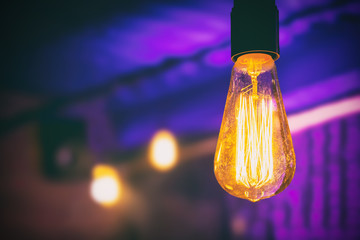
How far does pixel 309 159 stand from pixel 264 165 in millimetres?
381

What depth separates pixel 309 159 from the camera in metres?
0.81

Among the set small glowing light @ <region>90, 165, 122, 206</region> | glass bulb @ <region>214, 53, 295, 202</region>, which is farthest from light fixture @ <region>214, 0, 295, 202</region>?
small glowing light @ <region>90, 165, 122, 206</region>

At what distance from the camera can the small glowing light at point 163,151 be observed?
2.90 feet

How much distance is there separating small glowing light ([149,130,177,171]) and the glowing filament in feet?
1.31

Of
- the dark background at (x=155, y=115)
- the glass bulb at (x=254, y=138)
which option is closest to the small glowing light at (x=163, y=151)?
the dark background at (x=155, y=115)

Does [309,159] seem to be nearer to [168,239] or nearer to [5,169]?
[168,239]

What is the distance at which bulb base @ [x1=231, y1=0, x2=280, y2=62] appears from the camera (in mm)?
451

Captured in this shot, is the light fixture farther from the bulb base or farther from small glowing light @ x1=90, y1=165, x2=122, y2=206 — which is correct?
small glowing light @ x1=90, y1=165, x2=122, y2=206

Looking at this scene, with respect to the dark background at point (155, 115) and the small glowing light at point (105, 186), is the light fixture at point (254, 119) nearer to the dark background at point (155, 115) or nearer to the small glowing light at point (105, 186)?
the dark background at point (155, 115)

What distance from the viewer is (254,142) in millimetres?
511

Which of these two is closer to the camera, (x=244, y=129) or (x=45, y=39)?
(x=244, y=129)

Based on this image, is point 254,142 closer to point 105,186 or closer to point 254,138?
point 254,138

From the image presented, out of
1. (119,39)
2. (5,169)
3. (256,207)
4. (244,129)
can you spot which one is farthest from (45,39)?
(256,207)

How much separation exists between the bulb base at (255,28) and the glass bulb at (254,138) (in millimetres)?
38
